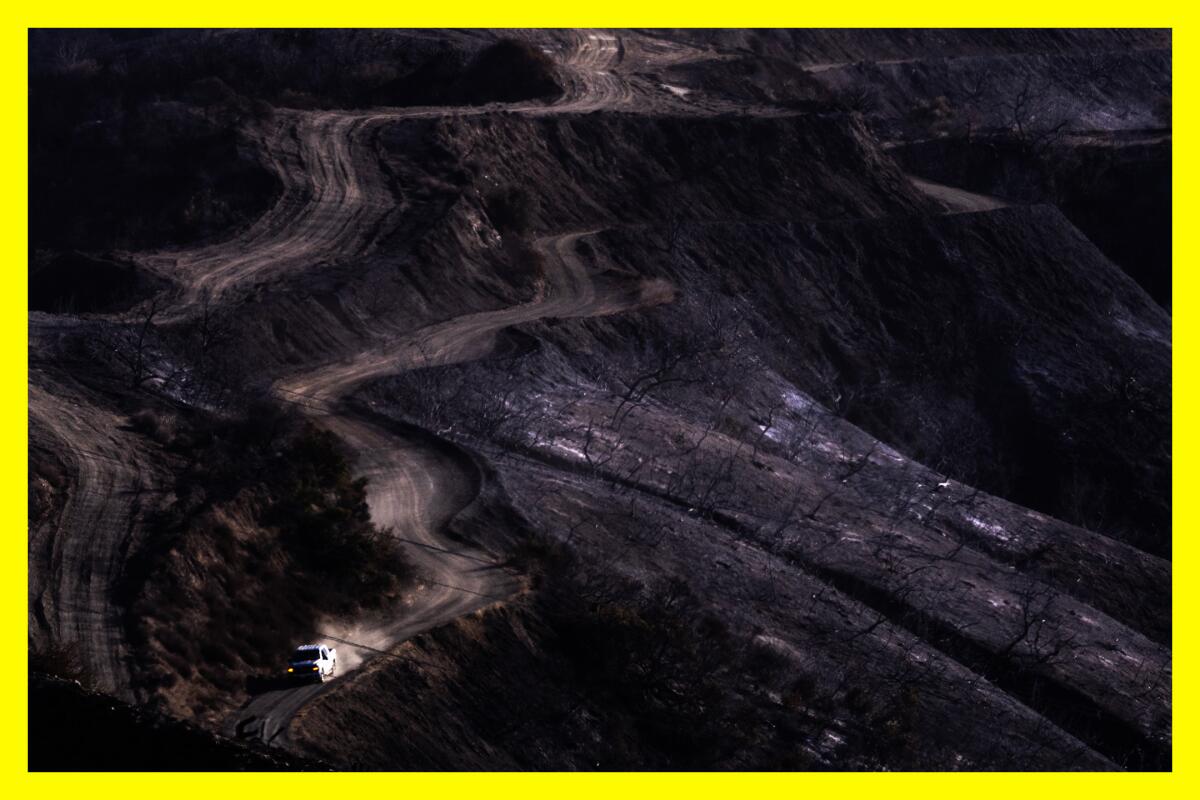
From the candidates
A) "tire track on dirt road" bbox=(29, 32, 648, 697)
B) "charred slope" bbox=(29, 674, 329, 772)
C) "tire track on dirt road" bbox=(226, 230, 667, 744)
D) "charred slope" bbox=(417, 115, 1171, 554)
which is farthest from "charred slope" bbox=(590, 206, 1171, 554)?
"charred slope" bbox=(29, 674, 329, 772)

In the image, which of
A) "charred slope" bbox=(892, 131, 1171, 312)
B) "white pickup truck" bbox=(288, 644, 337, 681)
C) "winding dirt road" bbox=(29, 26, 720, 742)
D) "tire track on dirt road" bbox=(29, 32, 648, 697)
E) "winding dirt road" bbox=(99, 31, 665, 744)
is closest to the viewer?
"white pickup truck" bbox=(288, 644, 337, 681)

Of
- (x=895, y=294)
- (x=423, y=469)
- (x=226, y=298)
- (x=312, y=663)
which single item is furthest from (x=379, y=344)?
(x=895, y=294)

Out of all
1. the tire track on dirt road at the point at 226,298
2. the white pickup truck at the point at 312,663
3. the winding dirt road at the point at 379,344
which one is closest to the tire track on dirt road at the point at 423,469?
the winding dirt road at the point at 379,344

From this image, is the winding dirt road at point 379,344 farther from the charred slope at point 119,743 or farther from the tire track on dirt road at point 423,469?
the charred slope at point 119,743

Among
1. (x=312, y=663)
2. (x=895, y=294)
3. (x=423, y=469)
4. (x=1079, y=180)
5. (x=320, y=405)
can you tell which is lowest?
(x=312, y=663)

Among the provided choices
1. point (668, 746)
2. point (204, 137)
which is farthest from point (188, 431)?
point (204, 137)

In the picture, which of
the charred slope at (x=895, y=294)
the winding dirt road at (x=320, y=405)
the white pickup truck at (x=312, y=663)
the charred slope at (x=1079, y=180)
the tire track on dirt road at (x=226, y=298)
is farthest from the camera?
the charred slope at (x=1079, y=180)

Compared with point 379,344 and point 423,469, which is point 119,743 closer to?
point 423,469

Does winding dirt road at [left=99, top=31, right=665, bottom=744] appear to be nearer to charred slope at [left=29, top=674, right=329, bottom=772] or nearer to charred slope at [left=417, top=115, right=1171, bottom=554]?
charred slope at [left=417, top=115, right=1171, bottom=554]
